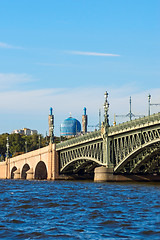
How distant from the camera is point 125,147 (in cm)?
7669

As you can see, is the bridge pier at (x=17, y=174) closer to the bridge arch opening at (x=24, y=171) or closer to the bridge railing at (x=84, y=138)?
the bridge arch opening at (x=24, y=171)

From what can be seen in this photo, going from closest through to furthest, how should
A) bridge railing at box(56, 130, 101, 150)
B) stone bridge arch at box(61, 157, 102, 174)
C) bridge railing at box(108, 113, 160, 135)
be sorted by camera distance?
bridge railing at box(108, 113, 160, 135) < bridge railing at box(56, 130, 101, 150) < stone bridge arch at box(61, 157, 102, 174)

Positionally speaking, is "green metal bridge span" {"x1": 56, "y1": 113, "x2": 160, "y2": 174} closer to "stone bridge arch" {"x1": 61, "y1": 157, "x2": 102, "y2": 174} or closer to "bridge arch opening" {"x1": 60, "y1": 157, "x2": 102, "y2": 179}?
"stone bridge arch" {"x1": 61, "y1": 157, "x2": 102, "y2": 174}

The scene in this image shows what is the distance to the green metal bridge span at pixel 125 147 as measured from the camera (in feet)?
222

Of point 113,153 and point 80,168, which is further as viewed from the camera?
point 80,168

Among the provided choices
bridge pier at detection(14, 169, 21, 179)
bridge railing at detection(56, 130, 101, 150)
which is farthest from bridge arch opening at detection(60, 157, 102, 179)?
bridge pier at detection(14, 169, 21, 179)

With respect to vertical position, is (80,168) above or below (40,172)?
above

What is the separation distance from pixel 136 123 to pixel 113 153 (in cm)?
1169

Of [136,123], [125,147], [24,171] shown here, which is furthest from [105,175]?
[24,171]

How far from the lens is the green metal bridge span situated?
67.7 metres

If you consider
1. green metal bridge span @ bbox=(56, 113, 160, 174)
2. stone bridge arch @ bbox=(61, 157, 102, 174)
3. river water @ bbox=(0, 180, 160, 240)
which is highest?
green metal bridge span @ bbox=(56, 113, 160, 174)

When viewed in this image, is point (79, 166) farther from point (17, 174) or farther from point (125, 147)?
point (17, 174)

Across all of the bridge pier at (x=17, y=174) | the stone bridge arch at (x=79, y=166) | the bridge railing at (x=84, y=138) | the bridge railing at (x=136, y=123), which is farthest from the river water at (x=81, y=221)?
the bridge pier at (x=17, y=174)

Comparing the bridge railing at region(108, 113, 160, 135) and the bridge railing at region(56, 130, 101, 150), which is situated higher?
the bridge railing at region(108, 113, 160, 135)
